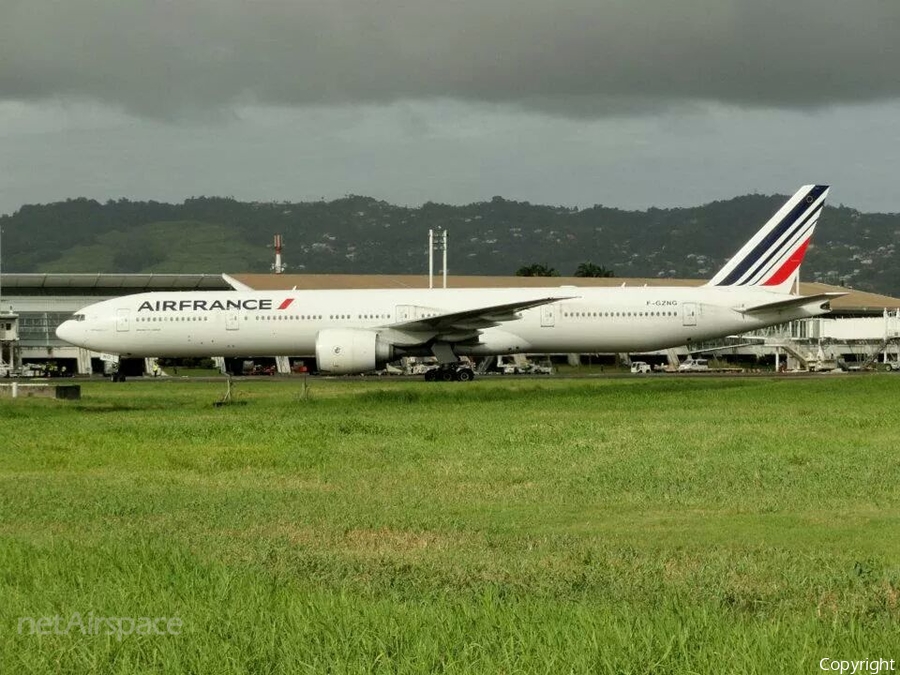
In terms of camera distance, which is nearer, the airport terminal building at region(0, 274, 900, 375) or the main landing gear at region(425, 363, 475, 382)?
the main landing gear at region(425, 363, 475, 382)

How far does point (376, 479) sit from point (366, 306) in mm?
29886

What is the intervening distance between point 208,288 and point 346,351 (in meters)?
57.3

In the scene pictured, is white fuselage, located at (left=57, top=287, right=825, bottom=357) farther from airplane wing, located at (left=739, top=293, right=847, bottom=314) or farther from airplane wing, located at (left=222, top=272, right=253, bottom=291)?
airplane wing, located at (left=222, top=272, right=253, bottom=291)

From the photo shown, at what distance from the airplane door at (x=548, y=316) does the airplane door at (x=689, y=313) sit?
4.72 meters

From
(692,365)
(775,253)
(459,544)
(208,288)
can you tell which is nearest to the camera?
(459,544)

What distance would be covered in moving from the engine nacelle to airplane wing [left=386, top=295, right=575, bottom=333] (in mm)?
3050

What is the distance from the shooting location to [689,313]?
4456 cm

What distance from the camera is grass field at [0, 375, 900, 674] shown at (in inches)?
265

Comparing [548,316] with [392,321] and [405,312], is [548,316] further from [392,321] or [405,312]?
[392,321]

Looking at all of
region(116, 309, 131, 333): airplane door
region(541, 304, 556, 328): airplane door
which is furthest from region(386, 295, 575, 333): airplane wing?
region(116, 309, 131, 333): airplane door

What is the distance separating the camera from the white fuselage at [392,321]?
44.4 meters

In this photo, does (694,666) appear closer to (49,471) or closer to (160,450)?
(49,471)

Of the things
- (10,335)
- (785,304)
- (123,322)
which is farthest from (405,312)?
(10,335)

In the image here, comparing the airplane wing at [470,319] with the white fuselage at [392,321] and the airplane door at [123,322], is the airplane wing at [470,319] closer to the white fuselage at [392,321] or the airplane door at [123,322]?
the white fuselage at [392,321]
